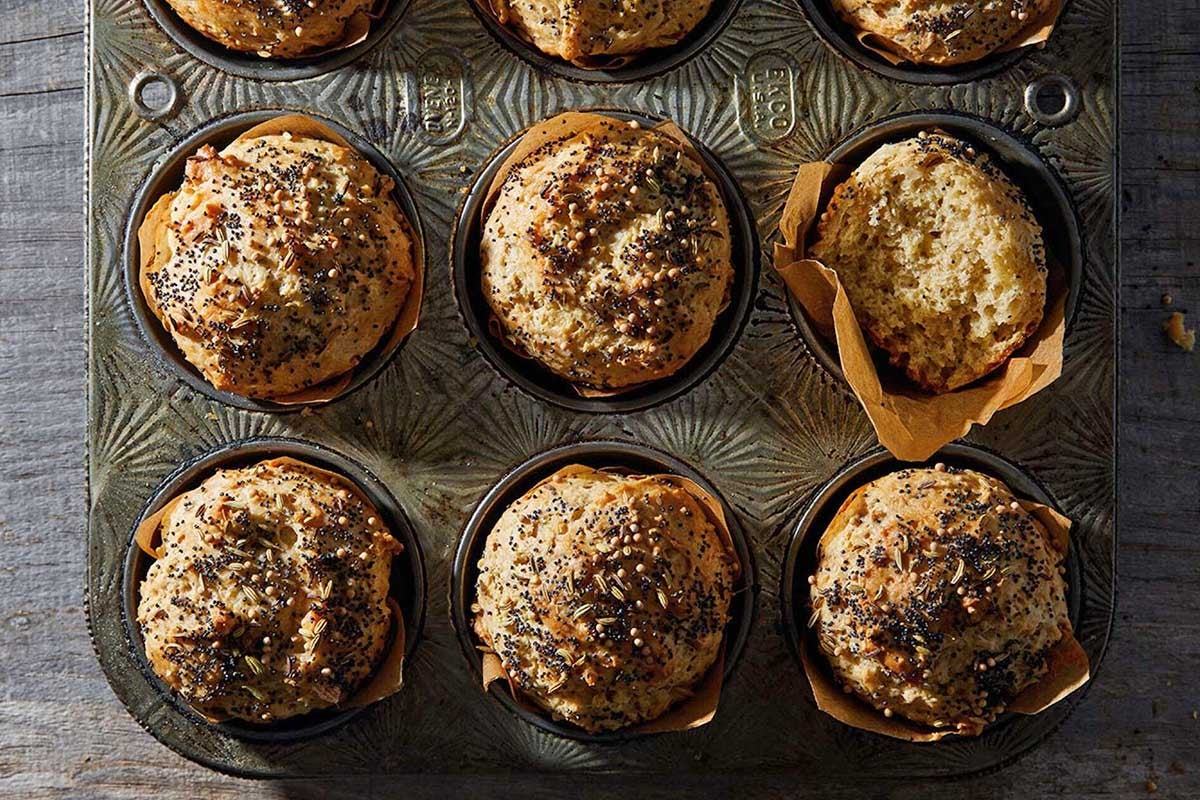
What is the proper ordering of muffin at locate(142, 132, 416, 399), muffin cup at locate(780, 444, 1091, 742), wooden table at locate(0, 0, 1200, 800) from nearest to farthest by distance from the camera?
muffin at locate(142, 132, 416, 399) → muffin cup at locate(780, 444, 1091, 742) → wooden table at locate(0, 0, 1200, 800)

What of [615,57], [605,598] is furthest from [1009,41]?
[605,598]

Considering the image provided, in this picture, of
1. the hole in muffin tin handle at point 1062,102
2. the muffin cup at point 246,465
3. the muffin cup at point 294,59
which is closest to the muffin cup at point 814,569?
the hole in muffin tin handle at point 1062,102

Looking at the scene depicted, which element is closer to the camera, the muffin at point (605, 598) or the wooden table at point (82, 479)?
the muffin at point (605, 598)

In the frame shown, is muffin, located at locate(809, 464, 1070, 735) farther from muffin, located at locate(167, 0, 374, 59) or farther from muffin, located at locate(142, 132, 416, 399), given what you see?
muffin, located at locate(167, 0, 374, 59)

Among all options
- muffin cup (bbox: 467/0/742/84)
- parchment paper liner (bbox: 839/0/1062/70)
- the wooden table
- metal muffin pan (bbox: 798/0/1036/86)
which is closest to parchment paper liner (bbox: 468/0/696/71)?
muffin cup (bbox: 467/0/742/84)

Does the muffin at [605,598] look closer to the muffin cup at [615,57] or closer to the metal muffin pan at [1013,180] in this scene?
the metal muffin pan at [1013,180]

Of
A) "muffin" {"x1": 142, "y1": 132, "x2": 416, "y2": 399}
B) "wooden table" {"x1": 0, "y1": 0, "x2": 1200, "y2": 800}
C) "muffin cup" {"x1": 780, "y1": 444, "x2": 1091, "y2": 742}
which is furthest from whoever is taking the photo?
"wooden table" {"x1": 0, "y1": 0, "x2": 1200, "y2": 800}

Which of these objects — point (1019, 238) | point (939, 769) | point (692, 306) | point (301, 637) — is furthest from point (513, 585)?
point (1019, 238)

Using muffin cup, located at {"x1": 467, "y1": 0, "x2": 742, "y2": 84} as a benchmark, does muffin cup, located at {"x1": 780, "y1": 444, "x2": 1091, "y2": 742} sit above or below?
below
